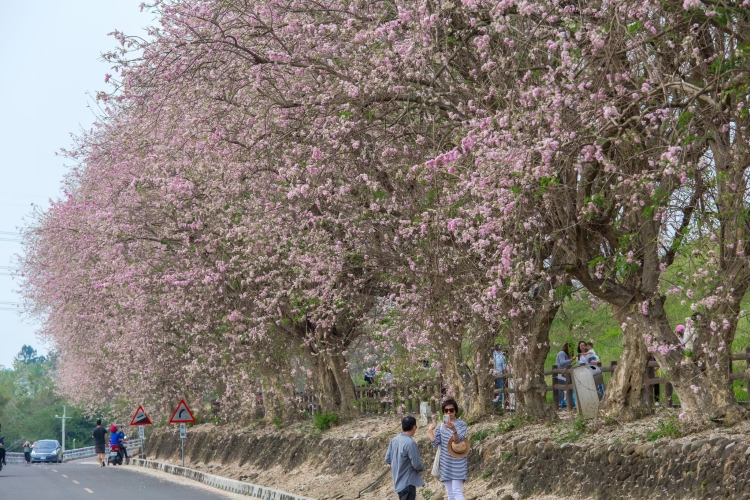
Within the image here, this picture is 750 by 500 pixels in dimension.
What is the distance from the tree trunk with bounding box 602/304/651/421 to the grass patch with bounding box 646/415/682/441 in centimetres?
149

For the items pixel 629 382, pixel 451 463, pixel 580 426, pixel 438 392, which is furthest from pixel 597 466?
pixel 438 392

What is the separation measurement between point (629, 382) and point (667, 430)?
210 cm

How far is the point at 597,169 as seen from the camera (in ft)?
39.3

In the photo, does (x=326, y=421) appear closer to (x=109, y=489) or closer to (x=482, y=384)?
(x=109, y=489)

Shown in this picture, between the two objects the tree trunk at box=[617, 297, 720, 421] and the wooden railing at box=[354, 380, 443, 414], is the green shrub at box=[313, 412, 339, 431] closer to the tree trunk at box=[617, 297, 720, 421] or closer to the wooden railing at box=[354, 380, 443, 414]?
the wooden railing at box=[354, 380, 443, 414]

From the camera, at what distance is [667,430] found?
487 inches

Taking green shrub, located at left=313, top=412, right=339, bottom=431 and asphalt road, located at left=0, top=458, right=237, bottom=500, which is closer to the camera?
asphalt road, located at left=0, top=458, right=237, bottom=500

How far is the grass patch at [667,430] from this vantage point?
1223 centimetres

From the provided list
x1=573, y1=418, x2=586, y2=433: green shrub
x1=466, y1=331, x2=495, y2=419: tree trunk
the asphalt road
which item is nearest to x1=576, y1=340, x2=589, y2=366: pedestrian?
x1=466, y1=331, x2=495, y2=419: tree trunk

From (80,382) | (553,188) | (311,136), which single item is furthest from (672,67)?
(80,382)

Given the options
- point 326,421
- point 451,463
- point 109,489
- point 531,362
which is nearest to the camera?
point 451,463

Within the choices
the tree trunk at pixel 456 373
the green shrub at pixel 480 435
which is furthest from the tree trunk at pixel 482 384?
the green shrub at pixel 480 435

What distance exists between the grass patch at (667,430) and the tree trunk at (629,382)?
149 cm

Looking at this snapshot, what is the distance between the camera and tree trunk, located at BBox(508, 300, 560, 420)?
16625mm
